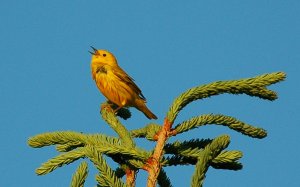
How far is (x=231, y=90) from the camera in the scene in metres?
4.31

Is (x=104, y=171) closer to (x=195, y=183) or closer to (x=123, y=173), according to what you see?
(x=195, y=183)

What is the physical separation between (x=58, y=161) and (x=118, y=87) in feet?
22.3

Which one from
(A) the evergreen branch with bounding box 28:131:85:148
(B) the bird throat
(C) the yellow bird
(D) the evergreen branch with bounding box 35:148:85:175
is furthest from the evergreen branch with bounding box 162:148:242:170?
(B) the bird throat

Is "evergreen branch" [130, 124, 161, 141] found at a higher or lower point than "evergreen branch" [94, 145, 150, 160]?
higher

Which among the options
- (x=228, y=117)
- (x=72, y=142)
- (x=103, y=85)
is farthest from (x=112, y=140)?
(x=103, y=85)

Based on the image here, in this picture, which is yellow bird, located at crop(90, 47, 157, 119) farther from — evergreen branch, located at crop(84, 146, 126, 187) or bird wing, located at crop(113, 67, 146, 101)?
evergreen branch, located at crop(84, 146, 126, 187)

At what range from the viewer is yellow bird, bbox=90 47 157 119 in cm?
1053

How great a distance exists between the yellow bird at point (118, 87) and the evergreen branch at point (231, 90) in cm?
586

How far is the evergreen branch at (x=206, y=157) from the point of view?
10.4ft

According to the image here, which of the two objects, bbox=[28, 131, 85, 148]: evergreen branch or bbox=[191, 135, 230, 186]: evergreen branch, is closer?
bbox=[191, 135, 230, 186]: evergreen branch

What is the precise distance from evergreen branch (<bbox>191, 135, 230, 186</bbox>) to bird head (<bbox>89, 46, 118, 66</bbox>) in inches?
353

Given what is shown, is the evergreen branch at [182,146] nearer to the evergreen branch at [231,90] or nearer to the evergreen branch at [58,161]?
the evergreen branch at [231,90]

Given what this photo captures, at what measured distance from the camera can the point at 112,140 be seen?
4.32m

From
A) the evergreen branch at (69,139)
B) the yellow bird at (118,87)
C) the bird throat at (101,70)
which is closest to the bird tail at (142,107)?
the yellow bird at (118,87)
